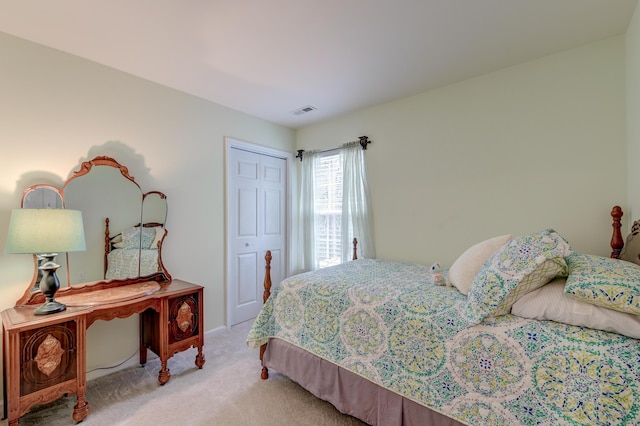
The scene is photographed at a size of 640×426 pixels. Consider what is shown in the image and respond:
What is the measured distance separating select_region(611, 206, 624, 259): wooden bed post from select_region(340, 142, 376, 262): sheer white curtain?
195cm

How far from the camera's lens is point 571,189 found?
7.14 ft

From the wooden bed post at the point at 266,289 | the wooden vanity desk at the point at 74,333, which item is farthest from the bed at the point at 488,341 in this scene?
the wooden vanity desk at the point at 74,333

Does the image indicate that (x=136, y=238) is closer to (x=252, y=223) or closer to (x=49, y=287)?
(x=49, y=287)

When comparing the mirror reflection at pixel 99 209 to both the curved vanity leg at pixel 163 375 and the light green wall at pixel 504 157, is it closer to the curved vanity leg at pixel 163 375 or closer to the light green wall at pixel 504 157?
the curved vanity leg at pixel 163 375

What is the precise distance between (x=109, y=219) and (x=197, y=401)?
1.61 metres

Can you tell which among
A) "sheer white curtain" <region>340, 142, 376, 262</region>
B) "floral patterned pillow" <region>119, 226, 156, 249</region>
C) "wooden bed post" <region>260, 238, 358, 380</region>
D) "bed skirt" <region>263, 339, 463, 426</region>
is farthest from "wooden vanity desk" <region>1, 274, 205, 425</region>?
"sheer white curtain" <region>340, 142, 376, 262</region>

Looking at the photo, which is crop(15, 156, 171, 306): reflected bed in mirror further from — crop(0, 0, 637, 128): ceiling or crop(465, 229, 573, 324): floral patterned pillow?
crop(465, 229, 573, 324): floral patterned pillow

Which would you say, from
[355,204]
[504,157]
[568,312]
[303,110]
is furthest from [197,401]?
[504,157]

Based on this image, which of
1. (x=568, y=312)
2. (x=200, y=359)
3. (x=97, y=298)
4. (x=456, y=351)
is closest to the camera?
(x=568, y=312)

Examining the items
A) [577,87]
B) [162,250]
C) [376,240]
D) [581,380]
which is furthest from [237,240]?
[577,87]

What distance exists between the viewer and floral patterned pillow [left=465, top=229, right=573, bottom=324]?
4.25 feet

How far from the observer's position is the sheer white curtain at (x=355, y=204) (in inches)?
129

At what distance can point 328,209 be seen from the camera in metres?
3.72

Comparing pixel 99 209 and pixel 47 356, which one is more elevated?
pixel 99 209
